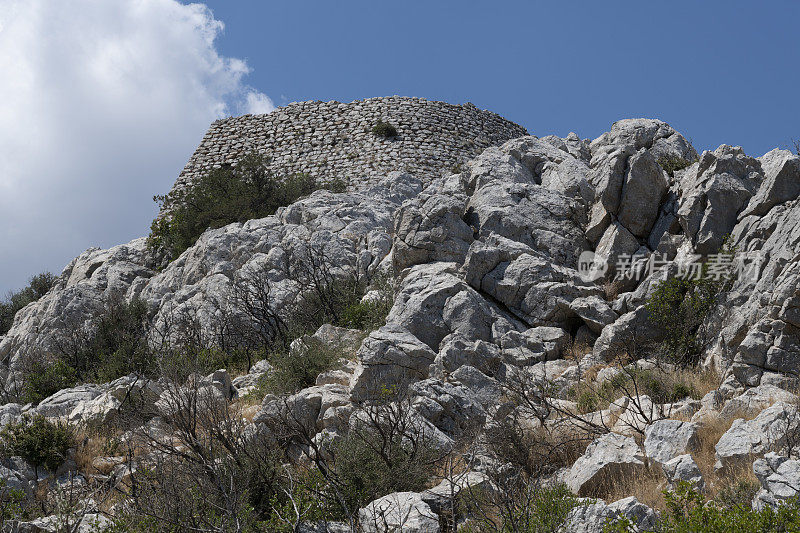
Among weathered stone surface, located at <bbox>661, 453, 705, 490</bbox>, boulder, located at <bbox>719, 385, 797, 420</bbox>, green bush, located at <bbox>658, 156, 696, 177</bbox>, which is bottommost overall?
weathered stone surface, located at <bbox>661, 453, 705, 490</bbox>

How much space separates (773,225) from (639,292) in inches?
81.8

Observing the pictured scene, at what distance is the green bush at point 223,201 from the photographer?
18.0 meters

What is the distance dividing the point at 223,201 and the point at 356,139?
620 centimetres

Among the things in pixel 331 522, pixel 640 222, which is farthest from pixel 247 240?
pixel 331 522

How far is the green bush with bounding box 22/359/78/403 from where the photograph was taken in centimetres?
1178

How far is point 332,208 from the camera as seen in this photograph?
621 inches

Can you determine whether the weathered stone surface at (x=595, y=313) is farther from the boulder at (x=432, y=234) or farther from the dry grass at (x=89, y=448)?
the dry grass at (x=89, y=448)

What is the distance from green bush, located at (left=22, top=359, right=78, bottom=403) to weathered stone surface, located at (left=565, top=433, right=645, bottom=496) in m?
9.95

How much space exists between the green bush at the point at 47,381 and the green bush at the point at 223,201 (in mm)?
5659

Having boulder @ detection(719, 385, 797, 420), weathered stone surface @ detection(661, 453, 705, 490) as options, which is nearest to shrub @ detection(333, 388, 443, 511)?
weathered stone surface @ detection(661, 453, 705, 490)

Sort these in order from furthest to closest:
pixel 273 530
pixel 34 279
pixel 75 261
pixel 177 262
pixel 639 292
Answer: pixel 34 279 < pixel 75 261 < pixel 177 262 < pixel 639 292 < pixel 273 530

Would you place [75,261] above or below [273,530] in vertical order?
above

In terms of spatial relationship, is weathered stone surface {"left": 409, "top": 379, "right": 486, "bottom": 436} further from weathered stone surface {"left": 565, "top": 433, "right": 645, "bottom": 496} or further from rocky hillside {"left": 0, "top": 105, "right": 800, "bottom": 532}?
weathered stone surface {"left": 565, "top": 433, "right": 645, "bottom": 496}

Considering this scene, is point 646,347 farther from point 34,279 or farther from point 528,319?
point 34,279
